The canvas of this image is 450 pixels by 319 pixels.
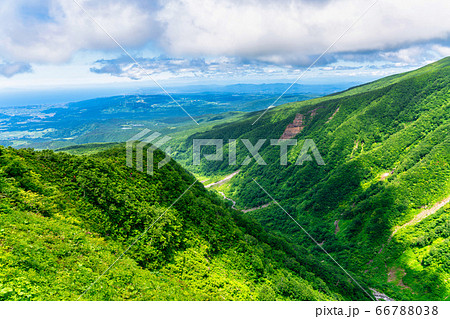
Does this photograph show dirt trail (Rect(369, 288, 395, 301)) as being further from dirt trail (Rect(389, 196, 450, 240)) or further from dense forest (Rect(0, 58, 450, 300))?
dirt trail (Rect(389, 196, 450, 240))

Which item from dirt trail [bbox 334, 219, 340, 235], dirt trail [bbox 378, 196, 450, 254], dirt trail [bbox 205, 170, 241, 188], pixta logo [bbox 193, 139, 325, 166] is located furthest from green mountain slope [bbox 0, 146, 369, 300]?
dirt trail [bbox 205, 170, 241, 188]

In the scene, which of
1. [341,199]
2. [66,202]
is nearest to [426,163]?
[341,199]

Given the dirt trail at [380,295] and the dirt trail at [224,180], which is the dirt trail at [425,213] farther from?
the dirt trail at [224,180]

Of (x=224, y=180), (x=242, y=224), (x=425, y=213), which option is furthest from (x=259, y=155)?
(x=242, y=224)

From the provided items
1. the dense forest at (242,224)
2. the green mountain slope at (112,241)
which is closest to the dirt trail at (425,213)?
the dense forest at (242,224)

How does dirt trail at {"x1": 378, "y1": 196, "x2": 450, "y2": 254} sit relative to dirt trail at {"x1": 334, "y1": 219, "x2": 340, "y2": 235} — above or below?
above

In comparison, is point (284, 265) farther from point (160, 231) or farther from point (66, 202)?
point (66, 202)
